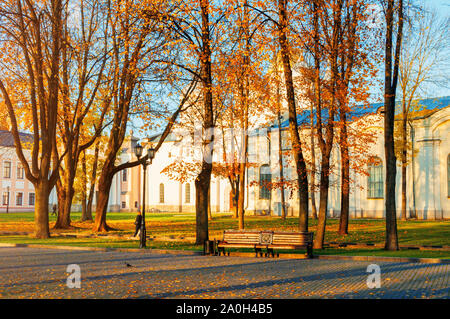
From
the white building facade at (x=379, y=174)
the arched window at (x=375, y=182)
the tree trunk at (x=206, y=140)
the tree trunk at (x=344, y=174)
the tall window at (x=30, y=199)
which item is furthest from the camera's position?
the tall window at (x=30, y=199)

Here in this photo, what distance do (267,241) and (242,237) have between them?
0.92 m

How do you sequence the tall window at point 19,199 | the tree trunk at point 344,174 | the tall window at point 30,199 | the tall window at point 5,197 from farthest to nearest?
the tall window at point 30,199, the tall window at point 19,199, the tall window at point 5,197, the tree trunk at point 344,174

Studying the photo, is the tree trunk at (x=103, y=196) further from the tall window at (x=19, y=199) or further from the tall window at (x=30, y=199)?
the tall window at (x=30, y=199)

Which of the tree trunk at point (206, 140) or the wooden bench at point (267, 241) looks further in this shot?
the tree trunk at point (206, 140)

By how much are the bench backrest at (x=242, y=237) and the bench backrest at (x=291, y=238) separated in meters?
0.68

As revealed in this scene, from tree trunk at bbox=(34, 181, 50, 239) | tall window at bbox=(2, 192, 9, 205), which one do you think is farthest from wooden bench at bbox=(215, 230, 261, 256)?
tall window at bbox=(2, 192, 9, 205)

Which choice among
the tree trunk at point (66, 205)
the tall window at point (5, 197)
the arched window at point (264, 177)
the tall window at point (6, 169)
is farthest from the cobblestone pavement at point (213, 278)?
the tall window at point (6, 169)

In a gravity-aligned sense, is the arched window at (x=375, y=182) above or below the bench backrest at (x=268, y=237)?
above

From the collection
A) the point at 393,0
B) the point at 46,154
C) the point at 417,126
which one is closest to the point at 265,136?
the point at 417,126

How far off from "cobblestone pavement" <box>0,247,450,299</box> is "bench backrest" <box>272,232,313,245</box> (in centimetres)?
76

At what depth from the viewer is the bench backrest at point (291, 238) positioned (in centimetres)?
1630

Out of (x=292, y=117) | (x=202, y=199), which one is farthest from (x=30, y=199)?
(x=292, y=117)

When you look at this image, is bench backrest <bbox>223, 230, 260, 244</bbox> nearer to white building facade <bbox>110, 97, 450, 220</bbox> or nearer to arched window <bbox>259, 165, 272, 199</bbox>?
white building facade <bbox>110, 97, 450, 220</bbox>

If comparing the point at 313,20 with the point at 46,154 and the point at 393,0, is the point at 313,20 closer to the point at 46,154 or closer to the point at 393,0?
the point at 393,0
